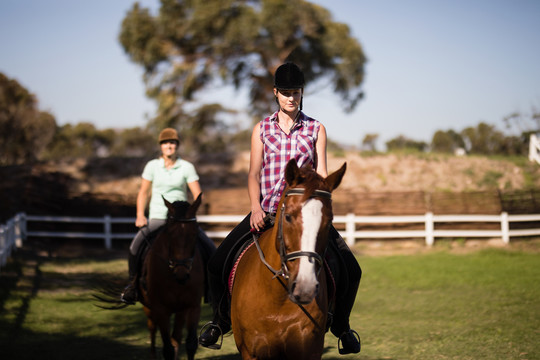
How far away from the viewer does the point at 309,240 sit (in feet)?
11.0

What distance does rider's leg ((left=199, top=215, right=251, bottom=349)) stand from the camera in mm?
4723

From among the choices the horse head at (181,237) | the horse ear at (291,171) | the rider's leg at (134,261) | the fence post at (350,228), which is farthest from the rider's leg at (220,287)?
the fence post at (350,228)

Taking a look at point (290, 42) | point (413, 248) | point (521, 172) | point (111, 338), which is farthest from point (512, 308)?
point (290, 42)

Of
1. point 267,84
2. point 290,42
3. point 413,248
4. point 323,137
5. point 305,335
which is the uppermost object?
point 290,42

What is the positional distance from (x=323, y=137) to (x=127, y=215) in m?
19.2

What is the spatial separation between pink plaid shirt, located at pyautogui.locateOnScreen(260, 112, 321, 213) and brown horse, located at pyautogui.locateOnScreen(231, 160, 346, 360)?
1.18 feet

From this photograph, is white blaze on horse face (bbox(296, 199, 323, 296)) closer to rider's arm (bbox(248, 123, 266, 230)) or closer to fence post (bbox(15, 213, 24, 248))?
rider's arm (bbox(248, 123, 266, 230))

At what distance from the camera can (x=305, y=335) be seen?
3.77 m

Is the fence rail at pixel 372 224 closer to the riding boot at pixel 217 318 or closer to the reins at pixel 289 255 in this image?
the riding boot at pixel 217 318

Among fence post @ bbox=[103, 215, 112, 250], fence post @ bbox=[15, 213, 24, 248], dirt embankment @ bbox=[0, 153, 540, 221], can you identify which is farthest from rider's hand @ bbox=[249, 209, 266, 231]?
fence post @ bbox=[103, 215, 112, 250]

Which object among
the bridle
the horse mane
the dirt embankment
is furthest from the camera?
the dirt embankment

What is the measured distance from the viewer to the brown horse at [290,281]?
11.0ft

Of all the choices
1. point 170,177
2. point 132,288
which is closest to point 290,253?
point 170,177

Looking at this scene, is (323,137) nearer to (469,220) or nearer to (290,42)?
(469,220)
